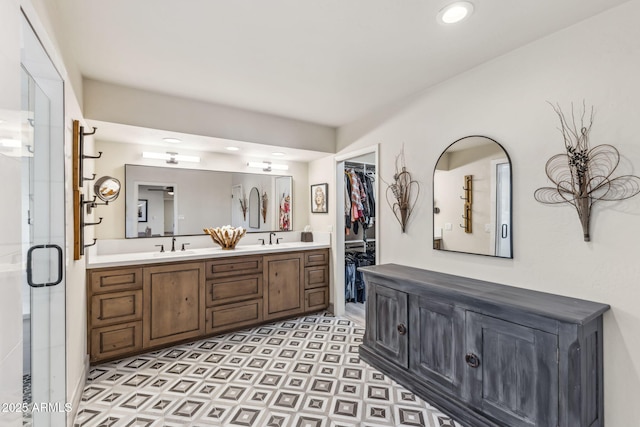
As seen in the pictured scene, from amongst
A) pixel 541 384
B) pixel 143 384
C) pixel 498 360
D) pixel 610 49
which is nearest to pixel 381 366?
pixel 498 360

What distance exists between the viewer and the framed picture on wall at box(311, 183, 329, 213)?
159 inches

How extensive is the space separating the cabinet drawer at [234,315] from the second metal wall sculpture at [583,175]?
2926 mm

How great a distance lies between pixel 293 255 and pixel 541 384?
2.63 m

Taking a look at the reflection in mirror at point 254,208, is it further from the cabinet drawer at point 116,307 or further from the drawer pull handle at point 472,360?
the drawer pull handle at point 472,360

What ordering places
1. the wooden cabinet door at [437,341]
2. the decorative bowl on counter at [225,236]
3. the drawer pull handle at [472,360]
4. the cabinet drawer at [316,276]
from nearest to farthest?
the drawer pull handle at [472,360], the wooden cabinet door at [437,341], the decorative bowl on counter at [225,236], the cabinet drawer at [316,276]

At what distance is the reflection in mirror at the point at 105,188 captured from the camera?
2609 mm

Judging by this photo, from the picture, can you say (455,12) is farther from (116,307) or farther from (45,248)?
(116,307)

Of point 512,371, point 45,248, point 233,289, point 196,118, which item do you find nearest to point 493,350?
point 512,371

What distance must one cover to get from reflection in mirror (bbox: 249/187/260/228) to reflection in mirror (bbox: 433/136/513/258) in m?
2.40

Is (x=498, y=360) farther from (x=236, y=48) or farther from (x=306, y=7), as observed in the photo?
(x=236, y=48)

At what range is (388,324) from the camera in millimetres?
2523

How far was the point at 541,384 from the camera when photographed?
1588 mm

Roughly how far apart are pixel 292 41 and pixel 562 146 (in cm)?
184

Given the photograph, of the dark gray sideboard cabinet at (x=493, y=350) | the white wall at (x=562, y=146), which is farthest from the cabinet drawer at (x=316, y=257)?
the white wall at (x=562, y=146)
